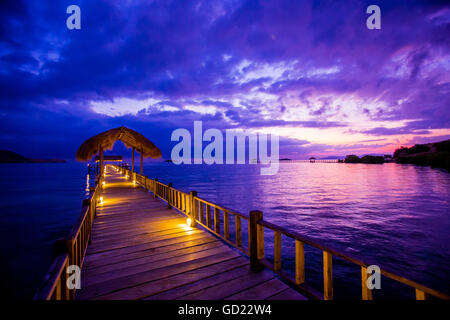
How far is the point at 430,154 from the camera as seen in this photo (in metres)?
59.6

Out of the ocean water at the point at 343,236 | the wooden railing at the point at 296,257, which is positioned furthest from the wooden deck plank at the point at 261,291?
the ocean water at the point at 343,236

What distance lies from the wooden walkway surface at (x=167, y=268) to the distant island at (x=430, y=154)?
6416 centimetres

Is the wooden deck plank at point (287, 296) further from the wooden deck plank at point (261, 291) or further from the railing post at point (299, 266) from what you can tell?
the railing post at point (299, 266)

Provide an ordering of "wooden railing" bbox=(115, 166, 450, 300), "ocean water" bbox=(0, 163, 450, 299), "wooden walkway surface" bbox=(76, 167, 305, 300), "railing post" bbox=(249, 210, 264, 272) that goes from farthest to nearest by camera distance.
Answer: "ocean water" bbox=(0, 163, 450, 299) → "railing post" bbox=(249, 210, 264, 272) → "wooden walkway surface" bbox=(76, 167, 305, 300) → "wooden railing" bbox=(115, 166, 450, 300)

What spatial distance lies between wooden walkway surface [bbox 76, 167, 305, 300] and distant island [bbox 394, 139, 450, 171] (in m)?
64.2

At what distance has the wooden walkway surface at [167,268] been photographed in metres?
3.04

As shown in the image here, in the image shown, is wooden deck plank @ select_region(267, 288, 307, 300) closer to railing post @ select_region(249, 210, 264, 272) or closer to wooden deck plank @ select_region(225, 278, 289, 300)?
wooden deck plank @ select_region(225, 278, 289, 300)

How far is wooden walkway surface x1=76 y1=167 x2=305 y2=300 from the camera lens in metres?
3.04

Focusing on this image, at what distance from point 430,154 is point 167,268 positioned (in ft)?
278

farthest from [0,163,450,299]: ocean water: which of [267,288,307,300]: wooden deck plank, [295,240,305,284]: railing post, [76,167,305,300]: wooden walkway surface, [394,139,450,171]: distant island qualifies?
[394,139,450,171]: distant island

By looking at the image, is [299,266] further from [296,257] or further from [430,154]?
[430,154]
